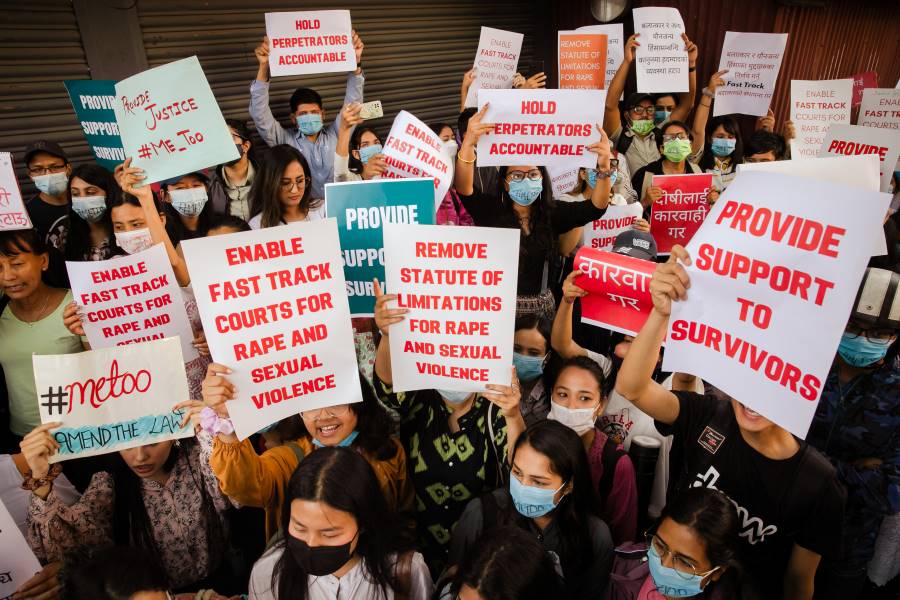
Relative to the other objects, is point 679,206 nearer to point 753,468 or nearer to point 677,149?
point 677,149

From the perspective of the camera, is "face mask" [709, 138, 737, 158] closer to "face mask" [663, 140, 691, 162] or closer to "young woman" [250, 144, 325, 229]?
"face mask" [663, 140, 691, 162]

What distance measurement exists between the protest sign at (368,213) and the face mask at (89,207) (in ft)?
6.34

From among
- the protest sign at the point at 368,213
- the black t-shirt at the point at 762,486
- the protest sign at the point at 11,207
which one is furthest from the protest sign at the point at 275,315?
the protest sign at the point at 11,207

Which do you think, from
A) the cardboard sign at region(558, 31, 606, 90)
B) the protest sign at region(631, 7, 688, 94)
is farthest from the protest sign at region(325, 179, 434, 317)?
the protest sign at region(631, 7, 688, 94)

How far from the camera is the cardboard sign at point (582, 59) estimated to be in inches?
216

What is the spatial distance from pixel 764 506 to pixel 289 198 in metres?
3.19

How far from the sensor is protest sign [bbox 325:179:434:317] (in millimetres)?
2955

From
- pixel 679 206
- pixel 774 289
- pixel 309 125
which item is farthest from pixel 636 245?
pixel 309 125

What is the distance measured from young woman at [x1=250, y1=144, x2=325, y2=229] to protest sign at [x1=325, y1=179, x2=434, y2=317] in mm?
972

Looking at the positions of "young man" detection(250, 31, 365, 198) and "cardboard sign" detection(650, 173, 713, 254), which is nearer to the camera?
"cardboard sign" detection(650, 173, 713, 254)

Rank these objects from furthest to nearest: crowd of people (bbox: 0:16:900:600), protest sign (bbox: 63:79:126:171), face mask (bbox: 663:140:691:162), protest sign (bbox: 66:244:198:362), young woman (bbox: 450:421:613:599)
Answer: face mask (bbox: 663:140:691:162) → protest sign (bbox: 63:79:126:171) → protest sign (bbox: 66:244:198:362) → young woman (bbox: 450:421:613:599) → crowd of people (bbox: 0:16:900:600)

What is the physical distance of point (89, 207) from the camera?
3.85 metres

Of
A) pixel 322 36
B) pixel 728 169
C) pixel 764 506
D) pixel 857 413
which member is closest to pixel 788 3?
pixel 728 169

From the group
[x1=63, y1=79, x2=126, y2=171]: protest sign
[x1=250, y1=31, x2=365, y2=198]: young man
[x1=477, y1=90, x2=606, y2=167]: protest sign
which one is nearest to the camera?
[x1=477, y1=90, x2=606, y2=167]: protest sign
